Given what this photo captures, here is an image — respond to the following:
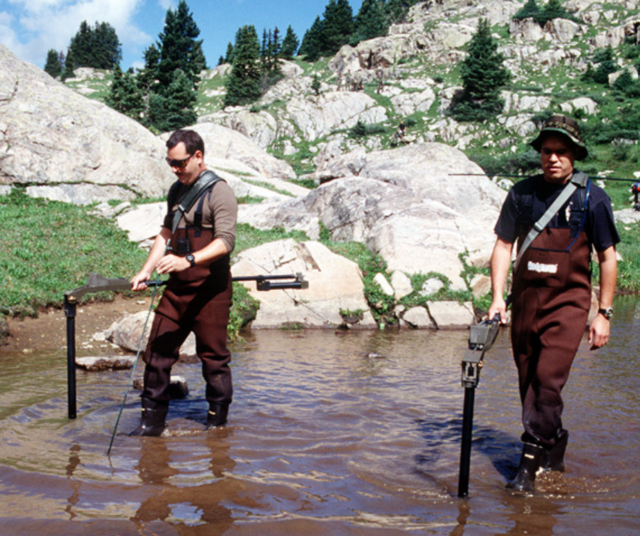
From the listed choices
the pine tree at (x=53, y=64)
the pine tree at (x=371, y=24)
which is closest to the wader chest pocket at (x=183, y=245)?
the pine tree at (x=371, y=24)

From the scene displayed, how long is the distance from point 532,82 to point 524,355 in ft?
222

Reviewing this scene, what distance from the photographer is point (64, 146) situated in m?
15.2

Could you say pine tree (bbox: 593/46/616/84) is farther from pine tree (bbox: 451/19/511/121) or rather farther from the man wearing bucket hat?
the man wearing bucket hat

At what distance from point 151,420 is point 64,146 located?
1287 cm

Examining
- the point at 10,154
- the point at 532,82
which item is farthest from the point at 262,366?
the point at 532,82

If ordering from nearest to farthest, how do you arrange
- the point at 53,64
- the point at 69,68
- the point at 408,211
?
the point at 408,211
the point at 69,68
the point at 53,64

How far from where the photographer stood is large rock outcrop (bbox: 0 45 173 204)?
14633mm

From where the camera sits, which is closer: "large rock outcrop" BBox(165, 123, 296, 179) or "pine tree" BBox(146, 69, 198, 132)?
"large rock outcrop" BBox(165, 123, 296, 179)

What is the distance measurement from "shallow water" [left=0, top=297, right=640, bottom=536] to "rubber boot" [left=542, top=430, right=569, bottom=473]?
74mm

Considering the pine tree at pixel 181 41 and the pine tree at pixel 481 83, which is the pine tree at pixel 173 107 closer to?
the pine tree at pixel 181 41

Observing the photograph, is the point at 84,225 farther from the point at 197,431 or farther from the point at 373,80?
the point at 373,80

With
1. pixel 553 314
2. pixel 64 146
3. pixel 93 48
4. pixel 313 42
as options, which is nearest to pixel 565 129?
pixel 553 314

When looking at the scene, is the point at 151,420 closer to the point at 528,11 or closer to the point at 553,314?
the point at 553,314

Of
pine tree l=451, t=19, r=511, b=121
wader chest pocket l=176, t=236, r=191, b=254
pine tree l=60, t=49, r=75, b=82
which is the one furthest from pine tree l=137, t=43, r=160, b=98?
wader chest pocket l=176, t=236, r=191, b=254
